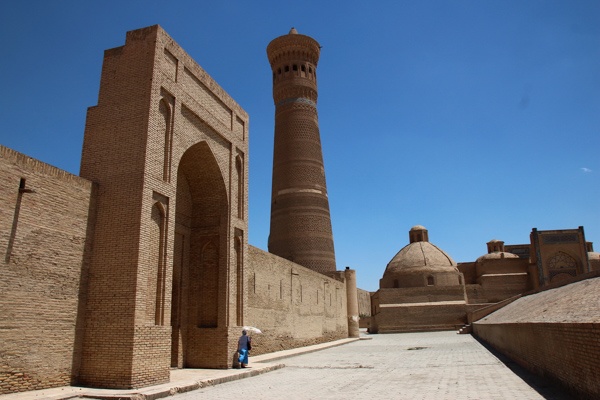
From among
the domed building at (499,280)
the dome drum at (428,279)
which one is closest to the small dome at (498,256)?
the domed building at (499,280)

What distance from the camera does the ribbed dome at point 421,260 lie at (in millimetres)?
39594

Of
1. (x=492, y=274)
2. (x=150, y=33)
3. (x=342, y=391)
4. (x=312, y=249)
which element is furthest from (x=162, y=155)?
(x=492, y=274)

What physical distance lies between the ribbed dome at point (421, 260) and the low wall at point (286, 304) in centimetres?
1601

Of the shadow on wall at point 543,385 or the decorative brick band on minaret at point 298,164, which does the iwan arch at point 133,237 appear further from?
the decorative brick band on minaret at point 298,164

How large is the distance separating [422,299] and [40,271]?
3168cm

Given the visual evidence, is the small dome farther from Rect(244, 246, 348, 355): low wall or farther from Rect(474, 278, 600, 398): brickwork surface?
Rect(474, 278, 600, 398): brickwork surface

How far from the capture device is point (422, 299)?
3628cm

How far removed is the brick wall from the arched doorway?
11.7ft

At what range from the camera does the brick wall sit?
7215mm

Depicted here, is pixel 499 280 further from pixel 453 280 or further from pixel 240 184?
pixel 240 184

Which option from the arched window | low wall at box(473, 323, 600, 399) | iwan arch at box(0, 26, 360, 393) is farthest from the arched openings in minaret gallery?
low wall at box(473, 323, 600, 399)

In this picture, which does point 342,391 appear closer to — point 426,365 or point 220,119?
point 426,365

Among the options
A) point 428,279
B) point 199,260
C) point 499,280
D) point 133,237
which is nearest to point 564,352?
point 133,237

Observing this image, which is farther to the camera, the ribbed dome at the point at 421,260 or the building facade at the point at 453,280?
the ribbed dome at the point at 421,260
